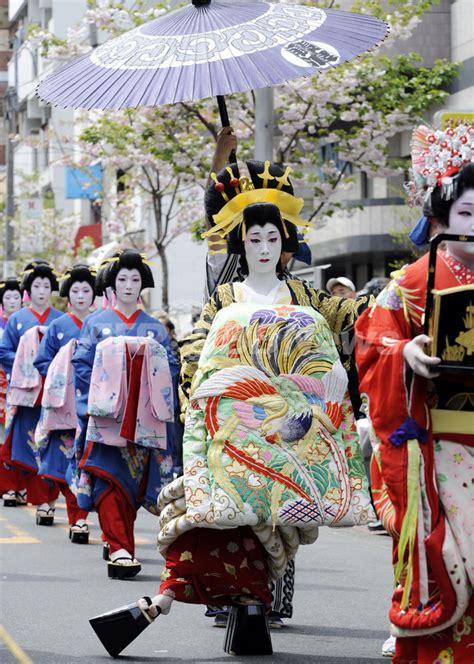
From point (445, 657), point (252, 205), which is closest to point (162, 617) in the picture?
point (252, 205)

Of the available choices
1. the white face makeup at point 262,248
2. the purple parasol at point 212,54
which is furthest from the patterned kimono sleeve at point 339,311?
the purple parasol at point 212,54

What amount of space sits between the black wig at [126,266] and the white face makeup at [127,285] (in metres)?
0.03

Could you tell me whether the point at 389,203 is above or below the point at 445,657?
above

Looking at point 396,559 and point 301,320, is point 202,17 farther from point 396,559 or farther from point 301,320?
point 396,559

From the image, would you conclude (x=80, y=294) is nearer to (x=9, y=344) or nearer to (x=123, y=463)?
(x=123, y=463)

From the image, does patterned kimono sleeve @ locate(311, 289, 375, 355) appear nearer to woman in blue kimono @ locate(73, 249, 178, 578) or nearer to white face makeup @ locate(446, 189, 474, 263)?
white face makeup @ locate(446, 189, 474, 263)

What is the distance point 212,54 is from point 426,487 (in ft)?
9.09

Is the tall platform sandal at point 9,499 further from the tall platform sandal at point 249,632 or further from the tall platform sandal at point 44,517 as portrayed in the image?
the tall platform sandal at point 249,632

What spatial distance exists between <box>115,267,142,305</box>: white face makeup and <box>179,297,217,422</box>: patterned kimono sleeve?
278 cm

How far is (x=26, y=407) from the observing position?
45.9ft

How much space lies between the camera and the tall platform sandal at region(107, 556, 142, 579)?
30.1ft

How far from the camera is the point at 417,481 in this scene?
487 centimetres

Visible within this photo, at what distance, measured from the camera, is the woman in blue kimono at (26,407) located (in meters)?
13.3

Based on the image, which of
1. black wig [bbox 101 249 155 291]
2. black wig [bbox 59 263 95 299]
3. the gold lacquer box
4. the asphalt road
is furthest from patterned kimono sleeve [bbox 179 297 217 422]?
black wig [bbox 59 263 95 299]
